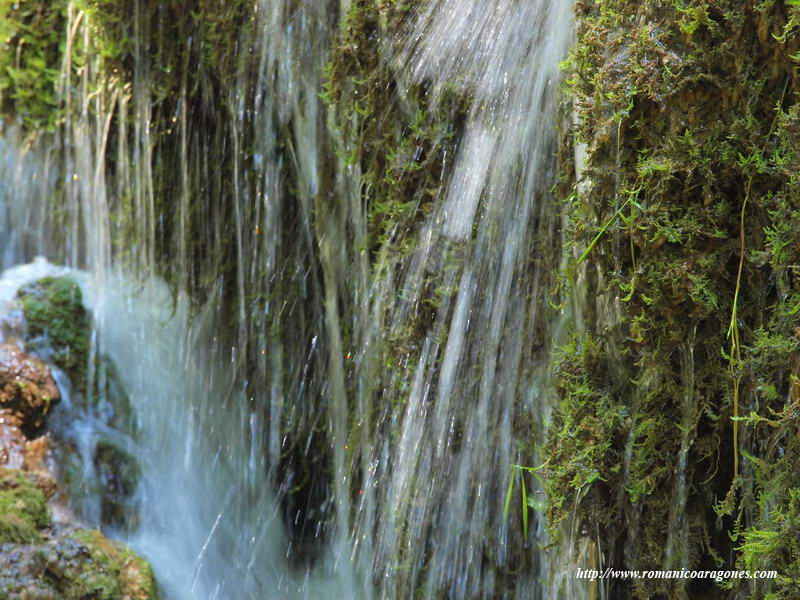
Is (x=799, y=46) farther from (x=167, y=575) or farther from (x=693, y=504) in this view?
(x=167, y=575)

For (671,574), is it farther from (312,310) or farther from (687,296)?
(312,310)

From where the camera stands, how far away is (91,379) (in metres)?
4.06

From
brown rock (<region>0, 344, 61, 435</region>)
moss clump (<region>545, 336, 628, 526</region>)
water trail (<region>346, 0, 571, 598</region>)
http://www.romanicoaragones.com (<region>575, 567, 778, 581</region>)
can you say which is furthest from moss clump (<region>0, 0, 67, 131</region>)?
http://www.romanicoaragones.com (<region>575, 567, 778, 581</region>)

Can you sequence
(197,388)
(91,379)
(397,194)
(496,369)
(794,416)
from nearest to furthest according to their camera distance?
(794,416), (496,369), (397,194), (197,388), (91,379)

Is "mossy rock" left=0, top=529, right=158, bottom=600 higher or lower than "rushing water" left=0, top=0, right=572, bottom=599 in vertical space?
lower

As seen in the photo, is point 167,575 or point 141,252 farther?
point 141,252

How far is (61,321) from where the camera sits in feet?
13.3

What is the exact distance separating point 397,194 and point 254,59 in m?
0.98

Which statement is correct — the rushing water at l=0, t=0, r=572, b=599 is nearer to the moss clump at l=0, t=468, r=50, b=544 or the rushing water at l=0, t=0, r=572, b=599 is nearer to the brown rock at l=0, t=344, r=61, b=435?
the brown rock at l=0, t=344, r=61, b=435

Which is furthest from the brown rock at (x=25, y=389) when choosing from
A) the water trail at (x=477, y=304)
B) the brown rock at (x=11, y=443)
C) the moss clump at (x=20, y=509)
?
the water trail at (x=477, y=304)

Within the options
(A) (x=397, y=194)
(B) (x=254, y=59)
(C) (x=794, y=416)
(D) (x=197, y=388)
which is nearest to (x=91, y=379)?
(D) (x=197, y=388)

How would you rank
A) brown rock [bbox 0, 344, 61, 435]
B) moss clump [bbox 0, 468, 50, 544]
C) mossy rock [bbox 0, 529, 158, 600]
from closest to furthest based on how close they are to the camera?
mossy rock [bbox 0, 529, 158, 600] < moss clump [bbox 0, 468, 50, 544] < brown rock [bbox 0, 344, 61, 435]

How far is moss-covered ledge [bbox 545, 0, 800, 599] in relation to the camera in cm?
182

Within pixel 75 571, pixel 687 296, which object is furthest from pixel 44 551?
pixel 687 296
